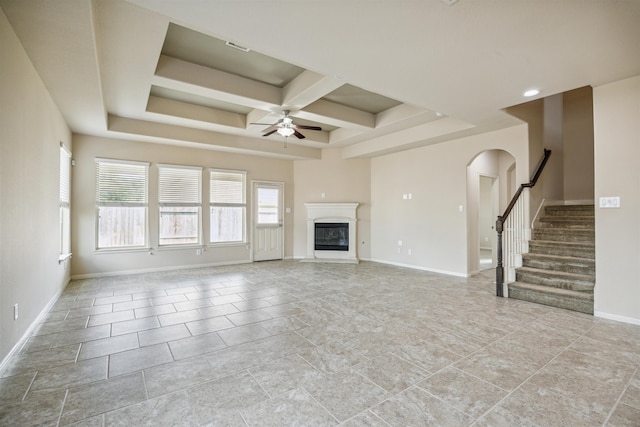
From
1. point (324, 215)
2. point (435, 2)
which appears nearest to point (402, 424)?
point (435, 2)

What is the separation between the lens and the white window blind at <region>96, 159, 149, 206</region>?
231 inches

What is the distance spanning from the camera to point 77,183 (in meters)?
5.60

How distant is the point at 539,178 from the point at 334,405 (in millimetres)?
5436

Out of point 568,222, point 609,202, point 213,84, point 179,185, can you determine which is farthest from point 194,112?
point 568,222

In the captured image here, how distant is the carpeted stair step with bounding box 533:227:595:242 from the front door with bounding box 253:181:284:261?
5.52 meters

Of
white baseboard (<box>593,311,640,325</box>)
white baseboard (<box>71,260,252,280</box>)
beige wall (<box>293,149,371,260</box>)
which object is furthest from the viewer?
beige wall (<box>293,149,371,260</box>)

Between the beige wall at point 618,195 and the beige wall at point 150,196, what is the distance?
6249 millimetres

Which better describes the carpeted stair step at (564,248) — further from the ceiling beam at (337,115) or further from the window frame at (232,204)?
the window frame at (232,204)

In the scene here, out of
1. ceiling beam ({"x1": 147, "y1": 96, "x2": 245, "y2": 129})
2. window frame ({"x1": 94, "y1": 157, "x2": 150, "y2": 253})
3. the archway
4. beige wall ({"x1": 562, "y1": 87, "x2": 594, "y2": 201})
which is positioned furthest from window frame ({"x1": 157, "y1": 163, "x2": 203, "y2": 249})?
beige wall ({"x1": 562, "y1": 87, "x2": 594, "y2": 201})

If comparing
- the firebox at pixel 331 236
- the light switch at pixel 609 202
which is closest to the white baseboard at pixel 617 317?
the light switch at pixel 609 202

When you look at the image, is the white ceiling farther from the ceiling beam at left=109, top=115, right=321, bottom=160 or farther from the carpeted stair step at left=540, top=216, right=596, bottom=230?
the carpeted stair step at left=540, top=216, right=596, bottom=230

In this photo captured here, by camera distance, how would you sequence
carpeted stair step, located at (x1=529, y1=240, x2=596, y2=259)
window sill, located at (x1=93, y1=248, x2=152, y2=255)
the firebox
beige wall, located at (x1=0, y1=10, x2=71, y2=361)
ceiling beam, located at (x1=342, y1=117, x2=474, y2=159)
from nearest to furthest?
1. beige wall, located at (x1=0, y1=10, x2=71, y2=361)
2. carpeted stair step, located at (x1=529, y1=240, x2=596, y2=259)
3. ceiling beam, located at (x1=342, y1=117, x2=474, y2=159)
4. window sill, located at (x1=93, y1=248, x2=152, y2=255)
5. the firebox

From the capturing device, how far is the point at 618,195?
3529 mm

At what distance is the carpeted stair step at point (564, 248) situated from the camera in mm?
4336
